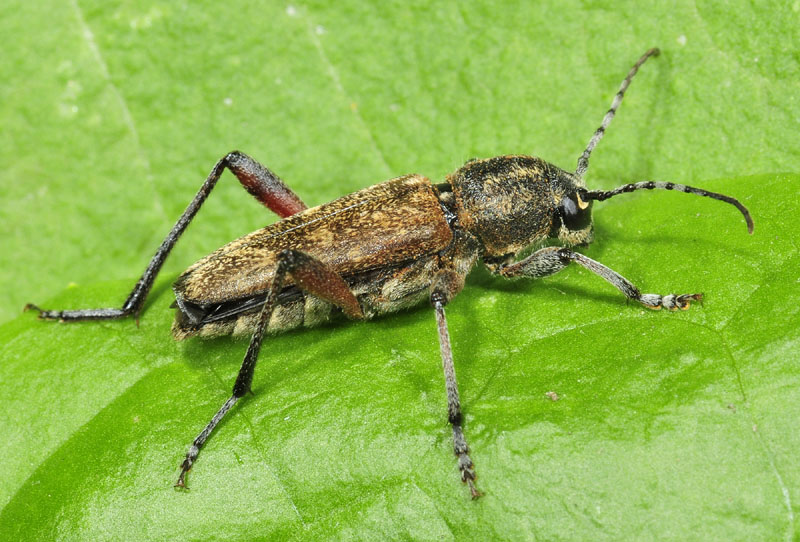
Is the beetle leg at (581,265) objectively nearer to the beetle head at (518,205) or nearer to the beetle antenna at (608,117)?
the beetle head at (518,205)

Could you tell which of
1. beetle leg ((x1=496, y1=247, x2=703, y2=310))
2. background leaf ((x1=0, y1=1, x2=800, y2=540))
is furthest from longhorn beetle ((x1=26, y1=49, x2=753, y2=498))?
background leaf ((x1=0, y1=1, x2=800, y2=540))

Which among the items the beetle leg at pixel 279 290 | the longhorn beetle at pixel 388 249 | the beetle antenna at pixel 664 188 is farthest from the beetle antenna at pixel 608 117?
the beetle leg at pixel 279 290

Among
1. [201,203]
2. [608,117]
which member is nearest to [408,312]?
[201,203]

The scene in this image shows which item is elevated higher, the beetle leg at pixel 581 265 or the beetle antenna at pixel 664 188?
the beetle antenna at pixel 664 188

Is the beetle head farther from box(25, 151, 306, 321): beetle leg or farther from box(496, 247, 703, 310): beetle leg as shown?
box(25, 151, 306, 321): beetle leg

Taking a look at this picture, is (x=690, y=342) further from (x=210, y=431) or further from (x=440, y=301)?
(x=210, y=431)
